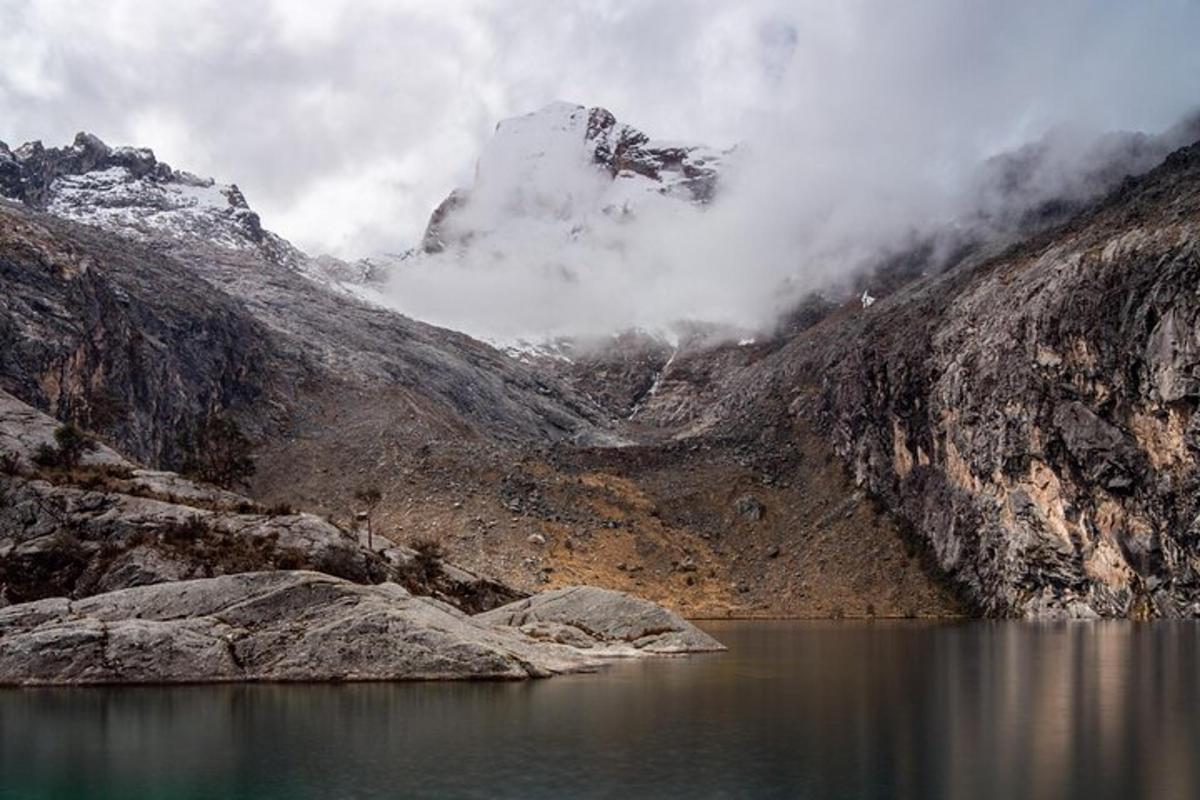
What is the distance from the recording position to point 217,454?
118625 millimetres

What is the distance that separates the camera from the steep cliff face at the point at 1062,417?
114m

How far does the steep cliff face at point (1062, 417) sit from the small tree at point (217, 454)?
8354cm

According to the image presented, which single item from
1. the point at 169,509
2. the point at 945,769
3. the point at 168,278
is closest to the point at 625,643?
the point at 169,509

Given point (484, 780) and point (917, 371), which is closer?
point (484, 780)

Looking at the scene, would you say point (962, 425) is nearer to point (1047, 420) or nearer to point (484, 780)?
point (1047, 420)

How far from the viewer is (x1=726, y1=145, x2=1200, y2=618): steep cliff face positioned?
373 feet

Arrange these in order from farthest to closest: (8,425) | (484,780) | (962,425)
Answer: (962,425) → (8,425) → (484,780)

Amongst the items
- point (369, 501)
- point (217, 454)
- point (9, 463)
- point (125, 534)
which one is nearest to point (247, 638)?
point (125, 534)

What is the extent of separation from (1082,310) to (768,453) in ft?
178

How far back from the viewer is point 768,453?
167 meters

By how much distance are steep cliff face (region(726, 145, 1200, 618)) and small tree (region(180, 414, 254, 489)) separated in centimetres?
8354

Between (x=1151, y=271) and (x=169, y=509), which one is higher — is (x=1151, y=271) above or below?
above

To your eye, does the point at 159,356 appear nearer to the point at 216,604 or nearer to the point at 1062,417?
the point at 216,604

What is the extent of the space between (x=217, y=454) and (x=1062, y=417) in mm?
92893
